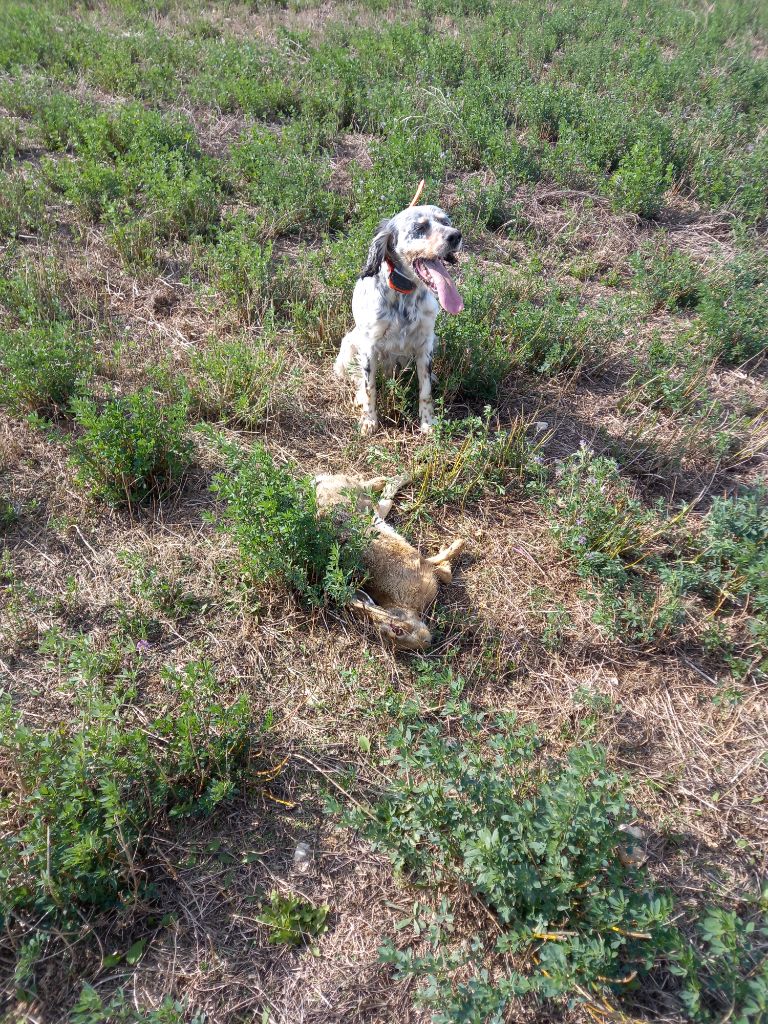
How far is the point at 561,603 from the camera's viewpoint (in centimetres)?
325

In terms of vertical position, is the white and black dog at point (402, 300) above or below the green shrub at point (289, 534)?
above

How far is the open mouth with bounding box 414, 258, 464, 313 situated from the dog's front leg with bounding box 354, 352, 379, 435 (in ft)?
1.84

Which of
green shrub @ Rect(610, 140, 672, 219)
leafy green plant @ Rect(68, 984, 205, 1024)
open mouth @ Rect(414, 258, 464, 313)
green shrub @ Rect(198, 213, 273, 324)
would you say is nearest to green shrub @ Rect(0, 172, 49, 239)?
green shrub @ Rect(198, 213, 273, 324)

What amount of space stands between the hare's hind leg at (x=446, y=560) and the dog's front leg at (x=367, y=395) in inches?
42.1

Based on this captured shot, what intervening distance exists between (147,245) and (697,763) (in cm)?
501

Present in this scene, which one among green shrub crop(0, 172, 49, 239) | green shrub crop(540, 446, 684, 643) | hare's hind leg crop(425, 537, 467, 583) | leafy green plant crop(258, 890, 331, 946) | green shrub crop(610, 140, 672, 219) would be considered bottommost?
leafy green plant crop(258, 890, 331, 946)

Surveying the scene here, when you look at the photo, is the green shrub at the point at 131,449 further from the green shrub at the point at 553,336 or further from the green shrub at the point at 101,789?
the green shrub at the point at 553,336

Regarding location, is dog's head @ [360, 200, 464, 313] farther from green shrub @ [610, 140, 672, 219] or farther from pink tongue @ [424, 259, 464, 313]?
green shrub @ [610, 140, 672, 219]

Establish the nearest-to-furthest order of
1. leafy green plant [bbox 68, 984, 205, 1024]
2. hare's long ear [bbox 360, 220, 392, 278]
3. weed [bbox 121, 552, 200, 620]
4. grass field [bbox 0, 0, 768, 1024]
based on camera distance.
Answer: leafy green plant [bbox 68, 984, 205, 1024]
grass field [bbox 0, 0, 768, 1024]
weed [bbox 121, 552, 200, 620]
hare's long ear [bbox 360, 220, 392, 278]

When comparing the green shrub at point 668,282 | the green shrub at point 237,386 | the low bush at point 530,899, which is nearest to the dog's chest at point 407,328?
the green shrub at point 237,386

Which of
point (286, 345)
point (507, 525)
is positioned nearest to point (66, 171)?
point (286, 345)

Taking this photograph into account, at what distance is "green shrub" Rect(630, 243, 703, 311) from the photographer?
507 centimetres

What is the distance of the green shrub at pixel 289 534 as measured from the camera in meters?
2.86

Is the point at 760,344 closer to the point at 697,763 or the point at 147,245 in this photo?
the point at 697,763
